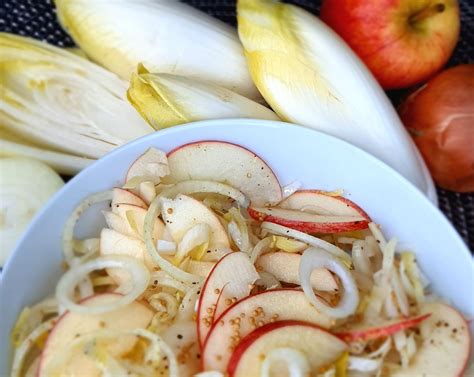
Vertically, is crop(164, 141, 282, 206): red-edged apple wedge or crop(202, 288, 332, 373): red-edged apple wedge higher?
crop(164, 141, 282, 206): red-edged apple wedge

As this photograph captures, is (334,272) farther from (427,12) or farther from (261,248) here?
(427,12)

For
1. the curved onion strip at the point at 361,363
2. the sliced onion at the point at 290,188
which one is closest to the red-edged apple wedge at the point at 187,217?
the sliced onion at the point at 290,188

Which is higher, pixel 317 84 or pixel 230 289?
pixel 317 84

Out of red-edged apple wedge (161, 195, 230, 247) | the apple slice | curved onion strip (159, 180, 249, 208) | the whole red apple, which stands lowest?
the apple slice

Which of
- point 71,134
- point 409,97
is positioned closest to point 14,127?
point 71,134

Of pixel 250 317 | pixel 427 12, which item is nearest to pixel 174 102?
pixel 250 317

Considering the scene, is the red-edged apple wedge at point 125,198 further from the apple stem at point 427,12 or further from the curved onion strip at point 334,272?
the apple stem at point 427,12

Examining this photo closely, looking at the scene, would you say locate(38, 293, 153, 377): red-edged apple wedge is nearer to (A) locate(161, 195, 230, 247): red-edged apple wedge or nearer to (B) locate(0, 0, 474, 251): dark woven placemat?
(A) locate(161, 195, 230, 247): red-edged apple wedge

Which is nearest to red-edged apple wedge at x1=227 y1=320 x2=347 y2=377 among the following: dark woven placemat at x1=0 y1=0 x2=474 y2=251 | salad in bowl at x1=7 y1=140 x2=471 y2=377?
salad in bowl at x1=7 y1=140 x2=471 y2=377
